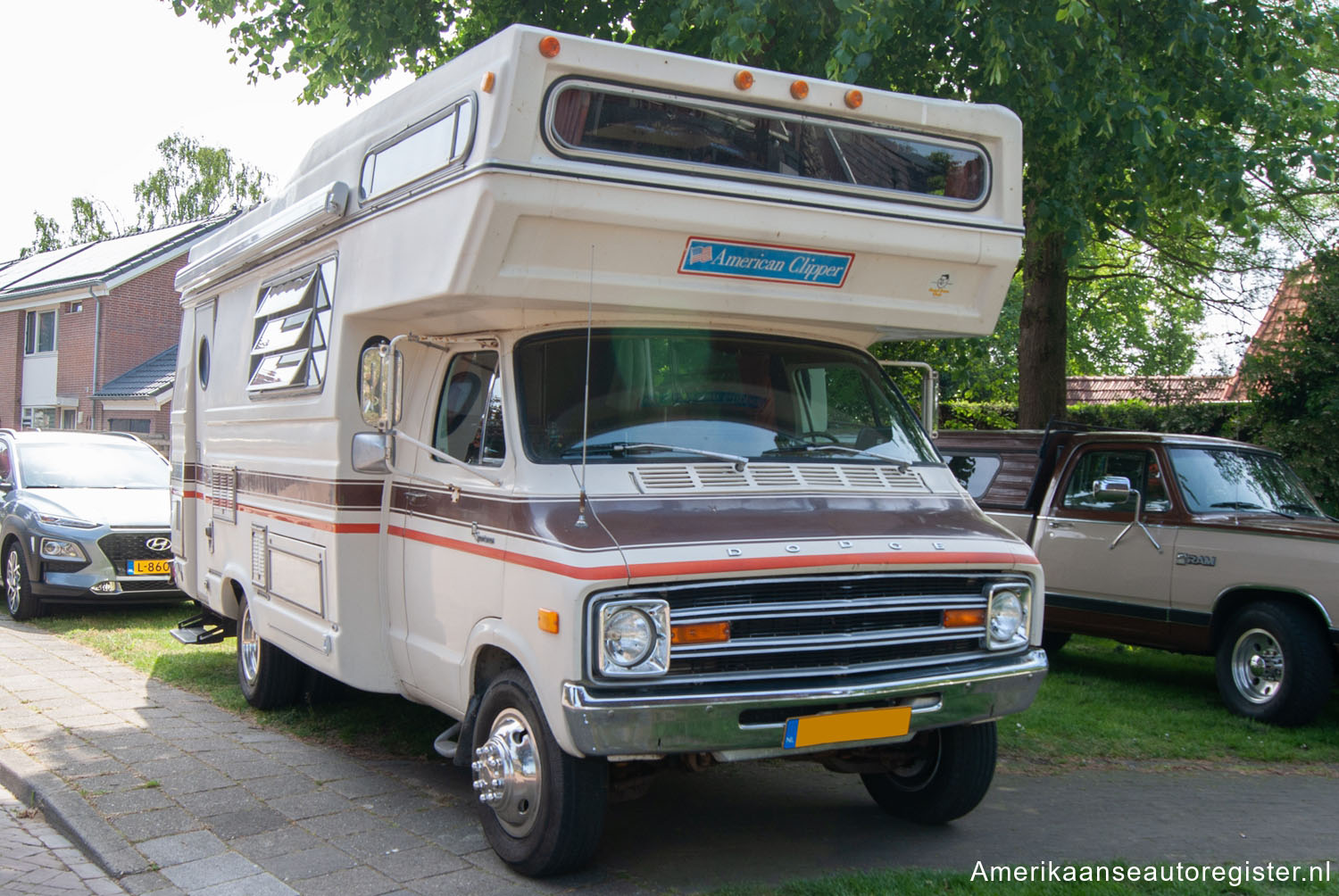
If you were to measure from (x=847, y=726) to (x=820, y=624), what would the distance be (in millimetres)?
397

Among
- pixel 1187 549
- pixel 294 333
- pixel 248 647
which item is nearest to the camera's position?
pixel 294 333

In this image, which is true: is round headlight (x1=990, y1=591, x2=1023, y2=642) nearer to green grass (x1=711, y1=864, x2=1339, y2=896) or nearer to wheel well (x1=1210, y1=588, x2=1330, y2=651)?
green grass (x1=711, y1=864, x2=1339, y2=896)

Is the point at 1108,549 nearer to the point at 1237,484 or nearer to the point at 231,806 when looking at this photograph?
the point at 1237,484

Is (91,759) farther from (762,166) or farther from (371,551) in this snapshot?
(762,166)

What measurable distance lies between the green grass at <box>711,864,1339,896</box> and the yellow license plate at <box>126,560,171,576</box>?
8.32 m

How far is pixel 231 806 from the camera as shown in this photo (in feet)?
18.6

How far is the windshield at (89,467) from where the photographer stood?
12.3 meters

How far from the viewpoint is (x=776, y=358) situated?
18.4 feet

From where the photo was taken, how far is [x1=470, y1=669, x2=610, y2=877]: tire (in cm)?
449

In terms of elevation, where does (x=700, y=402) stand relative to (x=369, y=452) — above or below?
above

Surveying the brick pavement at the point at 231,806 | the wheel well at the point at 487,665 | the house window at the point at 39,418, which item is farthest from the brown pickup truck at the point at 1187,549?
the house window at the point at 39,418

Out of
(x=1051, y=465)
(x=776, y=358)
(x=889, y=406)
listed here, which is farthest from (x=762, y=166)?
(x=1051, y=465)

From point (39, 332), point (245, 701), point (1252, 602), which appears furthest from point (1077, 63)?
point (39, 332)

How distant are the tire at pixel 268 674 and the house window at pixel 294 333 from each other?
5.05ft
